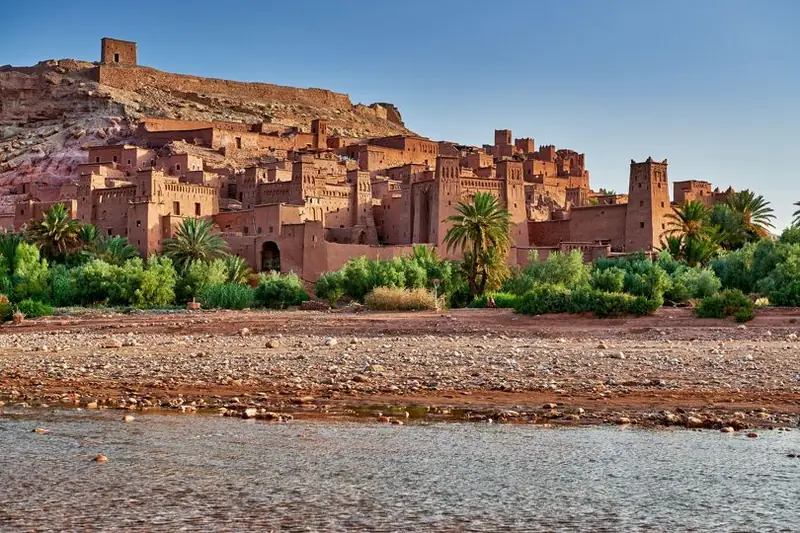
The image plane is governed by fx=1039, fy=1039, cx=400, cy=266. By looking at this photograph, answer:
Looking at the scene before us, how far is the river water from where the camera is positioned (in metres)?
8.12

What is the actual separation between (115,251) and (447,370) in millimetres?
28819

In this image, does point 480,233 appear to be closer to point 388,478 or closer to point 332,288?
point 332,288

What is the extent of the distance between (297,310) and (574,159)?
39.2 m

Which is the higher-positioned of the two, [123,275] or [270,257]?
[270,257]

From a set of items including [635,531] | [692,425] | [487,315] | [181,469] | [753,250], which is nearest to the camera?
[635,531]

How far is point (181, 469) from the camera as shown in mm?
10008

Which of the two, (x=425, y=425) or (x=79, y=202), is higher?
(x=79, y=202)

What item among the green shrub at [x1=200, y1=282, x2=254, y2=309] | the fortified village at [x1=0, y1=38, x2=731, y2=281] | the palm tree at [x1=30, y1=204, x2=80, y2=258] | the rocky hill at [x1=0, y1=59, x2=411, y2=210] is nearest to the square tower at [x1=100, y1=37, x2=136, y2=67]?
the rocky hill at [x1=0, y1=59, x2=411, y2=210]

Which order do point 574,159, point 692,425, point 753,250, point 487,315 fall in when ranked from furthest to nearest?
point 574,159
point 753,250
point 487,315
point 692,425

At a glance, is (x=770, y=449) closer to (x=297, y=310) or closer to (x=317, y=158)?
(x=297, y=310)

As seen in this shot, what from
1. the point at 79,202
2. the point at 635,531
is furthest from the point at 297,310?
the point at 635,531

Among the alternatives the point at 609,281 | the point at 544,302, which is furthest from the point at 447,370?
the point at 609,281

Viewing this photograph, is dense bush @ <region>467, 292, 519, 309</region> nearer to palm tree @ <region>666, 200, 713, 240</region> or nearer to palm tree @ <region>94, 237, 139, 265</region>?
palm tree @ <region>666, 200, 713, 240</region>

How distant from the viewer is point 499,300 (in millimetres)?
32938
